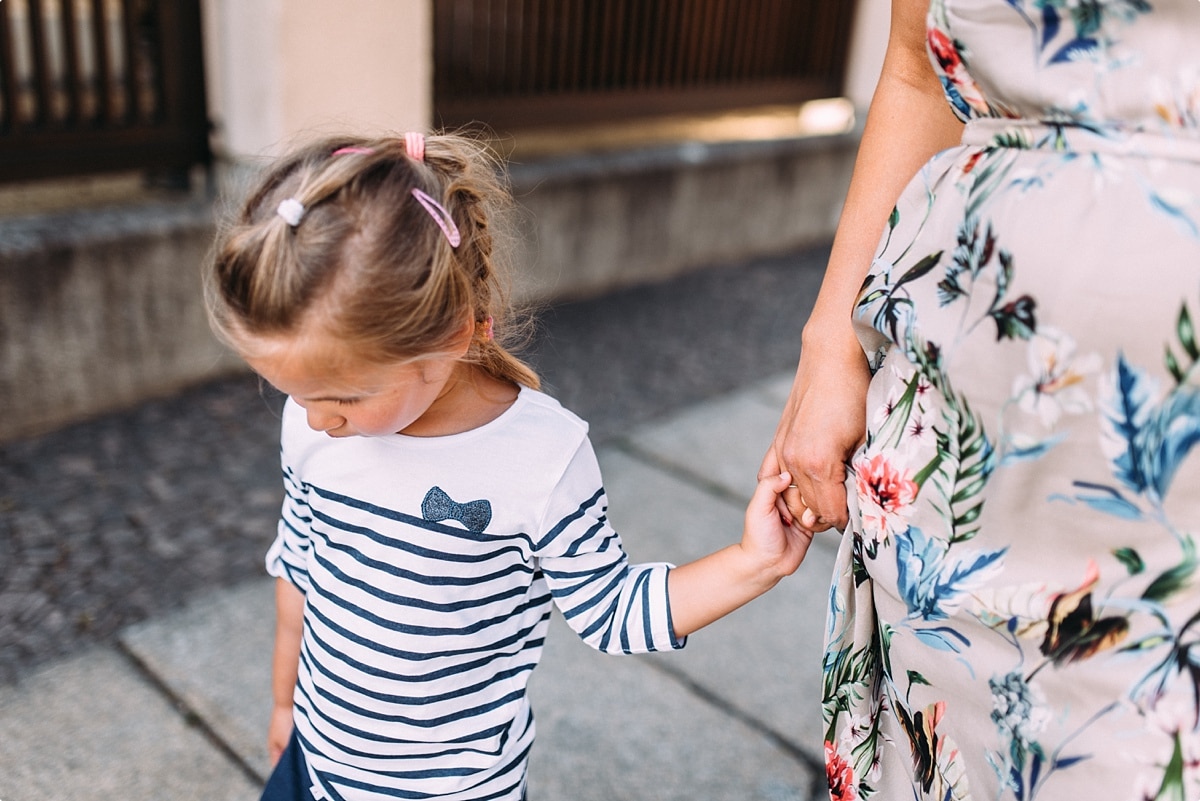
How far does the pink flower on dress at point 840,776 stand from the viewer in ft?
4.43

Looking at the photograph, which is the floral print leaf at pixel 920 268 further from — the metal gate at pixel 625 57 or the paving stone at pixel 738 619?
the metal gate at pixel 625 57

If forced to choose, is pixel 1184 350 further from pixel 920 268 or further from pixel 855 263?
pixel 855 263

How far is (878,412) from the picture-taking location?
119 cm

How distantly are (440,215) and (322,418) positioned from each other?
278 millimetres

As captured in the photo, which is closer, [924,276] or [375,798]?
[924,276]

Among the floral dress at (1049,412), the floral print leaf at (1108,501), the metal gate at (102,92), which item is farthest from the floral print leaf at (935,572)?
the metal gate at (102,92)

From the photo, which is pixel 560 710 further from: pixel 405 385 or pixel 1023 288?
pixel 1023 288

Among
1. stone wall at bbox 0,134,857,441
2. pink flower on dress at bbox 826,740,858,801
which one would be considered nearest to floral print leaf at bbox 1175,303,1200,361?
pink flower on dress at bbox 826,740,858,801

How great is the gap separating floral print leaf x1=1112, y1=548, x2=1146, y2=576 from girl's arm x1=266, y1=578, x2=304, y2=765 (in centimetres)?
113

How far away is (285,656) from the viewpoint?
1.71 metres

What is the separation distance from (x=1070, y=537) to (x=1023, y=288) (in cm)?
23

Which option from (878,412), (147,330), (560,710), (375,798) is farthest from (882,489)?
(147,330)

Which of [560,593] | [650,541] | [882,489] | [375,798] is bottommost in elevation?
[650,541]

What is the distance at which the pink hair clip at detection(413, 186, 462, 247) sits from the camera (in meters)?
1.24
